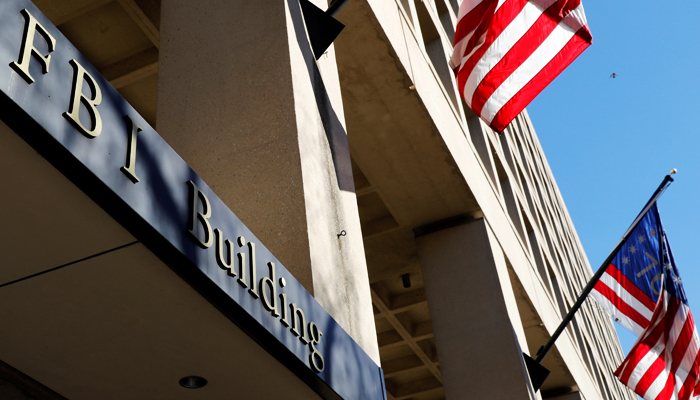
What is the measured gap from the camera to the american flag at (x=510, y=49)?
757 centimetres

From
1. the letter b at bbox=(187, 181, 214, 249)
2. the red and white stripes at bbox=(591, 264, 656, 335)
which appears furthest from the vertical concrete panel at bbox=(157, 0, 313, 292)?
the red and white stripes at bbox=(591, 264, 656, 335)

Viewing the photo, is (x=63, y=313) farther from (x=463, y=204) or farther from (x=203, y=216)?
(x=463, y=204)

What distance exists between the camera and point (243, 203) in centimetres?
466

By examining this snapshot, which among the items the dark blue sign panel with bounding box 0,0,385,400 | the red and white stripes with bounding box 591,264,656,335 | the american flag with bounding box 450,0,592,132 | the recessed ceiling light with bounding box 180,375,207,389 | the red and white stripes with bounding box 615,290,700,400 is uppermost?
the american flag with bounding box 450,0,592,132

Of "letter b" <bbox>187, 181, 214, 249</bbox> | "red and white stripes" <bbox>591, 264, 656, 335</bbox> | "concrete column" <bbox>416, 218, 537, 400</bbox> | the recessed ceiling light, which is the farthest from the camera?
"red and white stripes" <bbox>591, 264, 656, 335</bbox>

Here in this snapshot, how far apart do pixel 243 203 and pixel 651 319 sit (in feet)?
24.2

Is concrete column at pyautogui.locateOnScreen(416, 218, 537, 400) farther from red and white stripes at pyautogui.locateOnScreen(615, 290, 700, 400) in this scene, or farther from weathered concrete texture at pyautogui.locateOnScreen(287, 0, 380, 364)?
weathered concrete texture at pyautogui.locateOnScreen(287, 0, 380, 364)

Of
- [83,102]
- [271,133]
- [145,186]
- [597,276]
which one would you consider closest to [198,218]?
[145,186]

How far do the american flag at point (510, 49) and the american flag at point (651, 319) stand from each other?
360 cm

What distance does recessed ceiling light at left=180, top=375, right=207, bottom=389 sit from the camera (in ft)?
11.4

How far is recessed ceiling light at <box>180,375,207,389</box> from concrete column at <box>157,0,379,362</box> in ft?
3.37

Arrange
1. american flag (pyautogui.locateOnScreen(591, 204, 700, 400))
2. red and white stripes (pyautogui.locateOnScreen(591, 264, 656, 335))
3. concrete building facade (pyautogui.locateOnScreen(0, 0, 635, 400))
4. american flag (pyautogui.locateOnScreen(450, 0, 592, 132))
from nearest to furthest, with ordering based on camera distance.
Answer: concrete building facade (pyautogui.locateOnScreen(0, 0, 635, 400)) → american flag (pyautogui.locateOnScreen(450, 0, 592, 132)) → american flag (pyautogui.locateOnScreen(591, 204, 700, 400)) → red and white stripes (pyautogui.locateOnScreen(591, 264, 656, 335))

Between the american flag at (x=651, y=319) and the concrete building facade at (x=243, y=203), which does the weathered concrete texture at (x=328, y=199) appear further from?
the american flag at (x=651, y=319)

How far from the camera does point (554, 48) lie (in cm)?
777
